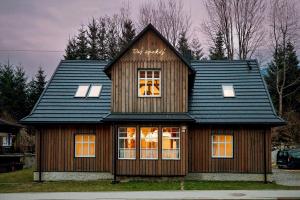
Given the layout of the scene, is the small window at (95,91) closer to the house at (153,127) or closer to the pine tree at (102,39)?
the house at (153,127)

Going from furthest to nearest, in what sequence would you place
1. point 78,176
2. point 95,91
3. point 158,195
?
point 95,91, point 78,176, point 158,195

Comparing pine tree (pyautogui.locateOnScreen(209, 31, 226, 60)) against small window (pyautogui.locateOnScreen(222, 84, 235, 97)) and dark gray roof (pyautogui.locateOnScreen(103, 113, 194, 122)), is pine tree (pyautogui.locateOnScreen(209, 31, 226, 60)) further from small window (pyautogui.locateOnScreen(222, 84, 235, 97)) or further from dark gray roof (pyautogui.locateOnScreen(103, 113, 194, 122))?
dark gray roof (pyautogui.locateOnScreen(103, 113, 194, 122))

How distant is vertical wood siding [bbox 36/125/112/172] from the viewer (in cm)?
2447

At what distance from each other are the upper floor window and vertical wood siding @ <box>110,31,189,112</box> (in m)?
0.22

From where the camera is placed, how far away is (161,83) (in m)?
23.6

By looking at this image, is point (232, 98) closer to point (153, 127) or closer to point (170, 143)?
point (170, 143)

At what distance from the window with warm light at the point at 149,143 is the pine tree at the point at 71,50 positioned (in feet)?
105

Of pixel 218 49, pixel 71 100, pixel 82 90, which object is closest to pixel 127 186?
pixel 71 100

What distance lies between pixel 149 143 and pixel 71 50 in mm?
33788

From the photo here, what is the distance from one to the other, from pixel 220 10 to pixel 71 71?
18.4 metres

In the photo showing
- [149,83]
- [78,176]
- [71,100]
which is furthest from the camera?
[71,100]

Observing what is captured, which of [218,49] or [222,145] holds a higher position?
[218,49]

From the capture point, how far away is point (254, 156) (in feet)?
78.7

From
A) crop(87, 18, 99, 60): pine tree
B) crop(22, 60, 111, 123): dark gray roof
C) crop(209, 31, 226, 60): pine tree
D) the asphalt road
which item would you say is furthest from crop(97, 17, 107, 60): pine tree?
the asphalt road
